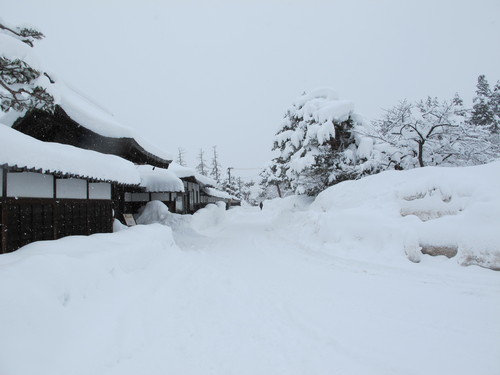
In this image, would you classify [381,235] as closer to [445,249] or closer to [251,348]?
[445,249]

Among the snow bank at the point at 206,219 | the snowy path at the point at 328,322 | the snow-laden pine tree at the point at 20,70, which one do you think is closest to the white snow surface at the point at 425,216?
the snowy path at the point at 328,322

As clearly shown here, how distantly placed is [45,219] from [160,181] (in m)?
9.56

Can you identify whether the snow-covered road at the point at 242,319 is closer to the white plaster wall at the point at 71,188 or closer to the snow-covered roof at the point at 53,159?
the snow-covered roof at the point at 53,159

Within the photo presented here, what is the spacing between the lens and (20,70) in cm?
491

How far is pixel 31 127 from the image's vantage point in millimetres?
9578

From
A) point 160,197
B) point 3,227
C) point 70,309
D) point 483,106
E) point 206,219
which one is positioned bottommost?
point 70,309

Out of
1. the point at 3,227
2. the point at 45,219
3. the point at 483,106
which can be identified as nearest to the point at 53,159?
the point at 3,227

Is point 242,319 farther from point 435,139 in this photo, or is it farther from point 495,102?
point 495,102

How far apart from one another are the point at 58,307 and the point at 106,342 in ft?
2.64

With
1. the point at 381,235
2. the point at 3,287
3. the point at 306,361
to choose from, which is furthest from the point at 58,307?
the point at 381,235

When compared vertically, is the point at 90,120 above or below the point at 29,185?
above

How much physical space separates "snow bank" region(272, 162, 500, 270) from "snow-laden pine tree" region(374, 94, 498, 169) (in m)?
3.18

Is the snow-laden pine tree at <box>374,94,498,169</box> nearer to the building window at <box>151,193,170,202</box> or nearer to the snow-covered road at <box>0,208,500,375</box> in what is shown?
the snow-covered road at <box>0,208,500,375</box>

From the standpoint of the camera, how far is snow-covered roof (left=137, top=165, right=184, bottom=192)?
16484 millimetres
